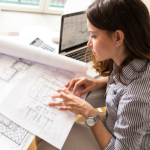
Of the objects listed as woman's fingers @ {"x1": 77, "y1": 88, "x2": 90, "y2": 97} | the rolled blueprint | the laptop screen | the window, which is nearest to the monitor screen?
the laptop screen

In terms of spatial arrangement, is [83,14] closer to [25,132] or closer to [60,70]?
[60,70]

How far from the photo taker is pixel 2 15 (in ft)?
5.68

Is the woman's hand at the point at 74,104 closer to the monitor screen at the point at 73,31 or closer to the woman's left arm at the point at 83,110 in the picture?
the woman's left arm at the point at 83,110

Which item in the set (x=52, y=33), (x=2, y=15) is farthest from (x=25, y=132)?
(x=2, y=15)

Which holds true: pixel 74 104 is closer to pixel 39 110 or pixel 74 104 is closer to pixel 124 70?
pixel 39 110

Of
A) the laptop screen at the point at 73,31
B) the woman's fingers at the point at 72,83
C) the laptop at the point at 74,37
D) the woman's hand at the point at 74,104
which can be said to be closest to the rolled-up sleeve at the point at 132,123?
the woman's hand at the point at 74,104

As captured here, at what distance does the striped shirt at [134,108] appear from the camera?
68 cm

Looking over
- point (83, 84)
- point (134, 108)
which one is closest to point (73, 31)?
point (83, 84)

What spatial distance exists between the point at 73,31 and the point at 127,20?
0.48 metres

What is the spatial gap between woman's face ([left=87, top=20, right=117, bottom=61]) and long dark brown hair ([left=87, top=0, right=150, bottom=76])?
0.02m

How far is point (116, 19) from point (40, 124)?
483mm

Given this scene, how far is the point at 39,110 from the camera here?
2.37 feet

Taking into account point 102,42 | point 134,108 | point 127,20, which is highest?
point 127,20

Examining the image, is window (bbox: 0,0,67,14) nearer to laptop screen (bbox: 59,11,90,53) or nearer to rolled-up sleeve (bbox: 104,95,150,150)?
laptop screen (bbox: 59,11,90,53)
